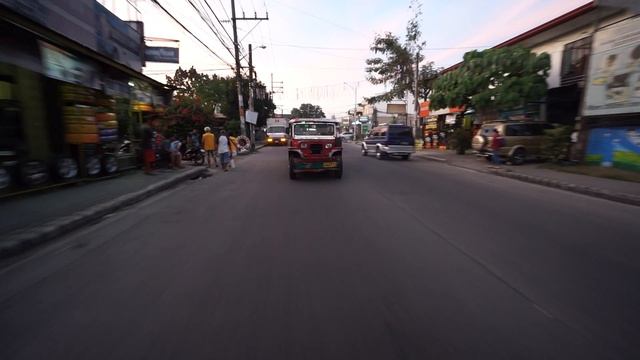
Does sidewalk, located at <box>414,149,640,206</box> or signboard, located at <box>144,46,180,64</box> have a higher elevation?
signboard, located at <box>144,46,180,64</box>

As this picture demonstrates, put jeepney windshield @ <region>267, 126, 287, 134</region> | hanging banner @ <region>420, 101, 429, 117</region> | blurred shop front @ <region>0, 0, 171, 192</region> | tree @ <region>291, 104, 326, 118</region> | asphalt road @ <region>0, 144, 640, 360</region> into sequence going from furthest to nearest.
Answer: tree @ <region>291, 104, 326, 118</region> < jeepney windshield @ <region>267, 126, 287, 134</region> < hanging banner @ <region>420, 101, 429, 117</region> < blurred shop front @ <region>0, 0, 171, 192</region> < asphalt road @ <region>0, 144, 640, 360</region>

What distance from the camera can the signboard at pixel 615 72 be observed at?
13.2 m

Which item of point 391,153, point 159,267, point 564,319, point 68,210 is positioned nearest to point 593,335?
point 564,319

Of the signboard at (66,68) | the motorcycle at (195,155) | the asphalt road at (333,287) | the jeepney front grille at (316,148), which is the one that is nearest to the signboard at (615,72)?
the asphalt road at (333,287)

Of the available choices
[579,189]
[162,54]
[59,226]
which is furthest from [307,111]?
[59,226]

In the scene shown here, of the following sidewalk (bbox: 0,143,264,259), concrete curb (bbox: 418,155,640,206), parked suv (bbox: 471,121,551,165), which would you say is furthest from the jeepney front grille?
parked suv (bbox: 471,121,551,165)

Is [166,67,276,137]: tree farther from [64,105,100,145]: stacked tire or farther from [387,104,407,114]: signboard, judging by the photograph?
[387,104,407,114]: signboard

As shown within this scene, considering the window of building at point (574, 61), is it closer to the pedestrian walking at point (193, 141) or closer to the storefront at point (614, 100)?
the storefront at point (614, 100)

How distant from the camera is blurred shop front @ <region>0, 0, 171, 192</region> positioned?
30.2ft

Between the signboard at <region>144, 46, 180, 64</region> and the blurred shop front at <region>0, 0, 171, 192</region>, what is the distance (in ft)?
14.4

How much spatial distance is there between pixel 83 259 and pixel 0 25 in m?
5.90

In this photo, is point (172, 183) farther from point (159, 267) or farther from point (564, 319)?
point (564, 319)

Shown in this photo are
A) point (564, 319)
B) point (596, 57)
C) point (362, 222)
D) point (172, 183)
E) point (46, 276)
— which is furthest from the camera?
point (596, 57)

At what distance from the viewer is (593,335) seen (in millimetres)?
3354
